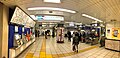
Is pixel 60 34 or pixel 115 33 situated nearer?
pixel 115 33

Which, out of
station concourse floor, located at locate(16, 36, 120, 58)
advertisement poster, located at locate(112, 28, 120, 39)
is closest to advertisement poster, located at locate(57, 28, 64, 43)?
station concourse floor, located at locate(16, 36, 120, 58)

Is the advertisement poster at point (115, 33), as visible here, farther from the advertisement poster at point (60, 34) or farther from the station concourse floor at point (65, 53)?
the advertisement poster at point (60, 34)

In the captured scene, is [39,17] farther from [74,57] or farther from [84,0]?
[84,0]

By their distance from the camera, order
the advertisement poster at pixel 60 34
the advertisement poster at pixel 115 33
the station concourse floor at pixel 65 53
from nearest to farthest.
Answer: the station concourse floor at pixel 65 53, the advertisement poster at pixel 115 33, the advertisement poster at pixel 60 34

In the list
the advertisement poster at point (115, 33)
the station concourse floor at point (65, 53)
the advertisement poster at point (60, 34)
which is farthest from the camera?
the advertisement poster at point (60, 34)

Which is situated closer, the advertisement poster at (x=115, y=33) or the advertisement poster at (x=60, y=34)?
the advertisement poster at (x=115, y=33)

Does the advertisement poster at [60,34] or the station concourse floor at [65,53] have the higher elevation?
the advertisement poster at [60,34]

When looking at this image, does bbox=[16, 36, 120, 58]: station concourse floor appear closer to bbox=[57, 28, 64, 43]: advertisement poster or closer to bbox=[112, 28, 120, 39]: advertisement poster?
bbox=[112, 28, 120, 39]: advertisement poster

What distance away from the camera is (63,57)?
8070 mm

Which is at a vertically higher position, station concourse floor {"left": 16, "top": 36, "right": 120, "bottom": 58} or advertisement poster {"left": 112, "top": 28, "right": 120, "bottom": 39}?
advertisement poster {"left": 112, "top": 28, "right": 120, "bottom": 39}

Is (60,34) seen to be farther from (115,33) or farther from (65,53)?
(65,53)

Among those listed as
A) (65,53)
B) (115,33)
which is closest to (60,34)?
(115,33)

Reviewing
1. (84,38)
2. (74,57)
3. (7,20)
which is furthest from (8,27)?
(84,38)

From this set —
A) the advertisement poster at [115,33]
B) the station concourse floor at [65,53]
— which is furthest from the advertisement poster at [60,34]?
the advertisement poster at [115,33]
